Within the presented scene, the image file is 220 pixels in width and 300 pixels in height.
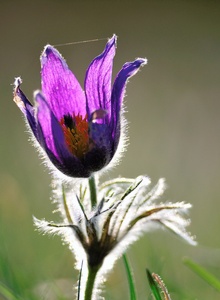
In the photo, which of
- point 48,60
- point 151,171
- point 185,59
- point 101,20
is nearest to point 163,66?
point 185,59

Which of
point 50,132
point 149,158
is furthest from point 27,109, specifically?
point 149,158

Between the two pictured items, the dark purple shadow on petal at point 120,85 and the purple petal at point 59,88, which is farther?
the purple petal at point 59,88

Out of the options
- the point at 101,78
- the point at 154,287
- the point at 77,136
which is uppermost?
the point at 101,78

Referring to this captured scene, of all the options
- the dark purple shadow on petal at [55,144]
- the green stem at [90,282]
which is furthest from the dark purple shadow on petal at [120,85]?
the green stem at [90,282]

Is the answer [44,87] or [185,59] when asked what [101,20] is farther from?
[44,87]

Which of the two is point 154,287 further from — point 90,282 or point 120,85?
A: point 120,85

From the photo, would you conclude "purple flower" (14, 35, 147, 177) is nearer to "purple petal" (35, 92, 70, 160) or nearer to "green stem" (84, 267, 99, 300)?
"purple petal" (35, 92, 70, 160)

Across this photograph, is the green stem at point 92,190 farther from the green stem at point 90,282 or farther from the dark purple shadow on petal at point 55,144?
the green stem at point 90,282
